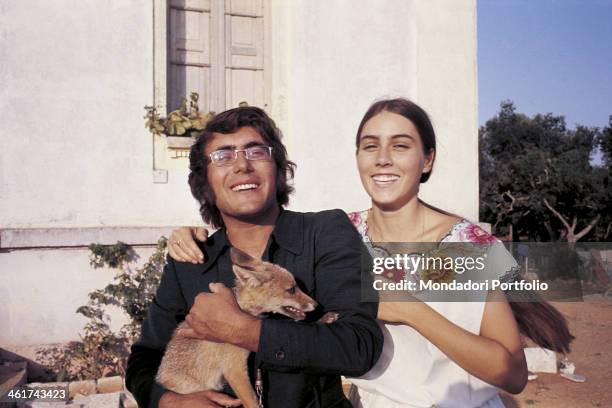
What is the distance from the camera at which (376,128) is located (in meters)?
2.72

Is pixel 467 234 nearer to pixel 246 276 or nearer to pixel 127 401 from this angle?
pixel 246 276

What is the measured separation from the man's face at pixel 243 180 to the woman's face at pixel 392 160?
607 mm

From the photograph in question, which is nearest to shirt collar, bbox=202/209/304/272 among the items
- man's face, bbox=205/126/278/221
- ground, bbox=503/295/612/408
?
man's face, bbox=205/126/278/221

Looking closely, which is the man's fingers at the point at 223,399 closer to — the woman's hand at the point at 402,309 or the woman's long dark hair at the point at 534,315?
the woman's hand at the point at 402,309

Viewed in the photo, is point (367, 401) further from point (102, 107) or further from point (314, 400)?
point (102, 107)

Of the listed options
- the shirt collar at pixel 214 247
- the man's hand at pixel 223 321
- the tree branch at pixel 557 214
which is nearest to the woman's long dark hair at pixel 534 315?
the shirt collar at pixel 214 247

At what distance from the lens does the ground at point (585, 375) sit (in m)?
5.55

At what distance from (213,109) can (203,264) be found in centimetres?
428

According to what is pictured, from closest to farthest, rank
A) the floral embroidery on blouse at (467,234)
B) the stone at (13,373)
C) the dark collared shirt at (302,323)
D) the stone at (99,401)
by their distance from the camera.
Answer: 1. the dark collared shirt at (302,323)
2. the floral embroidery on blouse at (467,234)
3. the stone at (99,401)
4. the stone at (13,373)

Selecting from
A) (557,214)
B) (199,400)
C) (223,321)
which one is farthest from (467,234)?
(557,214)

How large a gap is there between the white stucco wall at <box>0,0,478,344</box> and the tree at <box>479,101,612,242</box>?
18.6 metres

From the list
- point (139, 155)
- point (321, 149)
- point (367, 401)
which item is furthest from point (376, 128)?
point (139, 155)

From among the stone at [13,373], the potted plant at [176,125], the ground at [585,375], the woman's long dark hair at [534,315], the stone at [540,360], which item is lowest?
the ground at [585,375]

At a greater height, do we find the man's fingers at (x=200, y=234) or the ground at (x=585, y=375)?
the man's fingers at (x=200, y=234)
